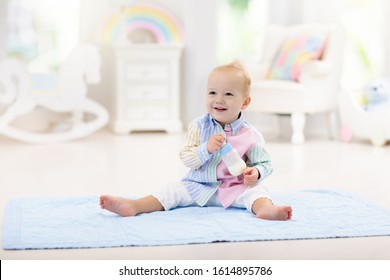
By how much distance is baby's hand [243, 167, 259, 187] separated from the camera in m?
2.70

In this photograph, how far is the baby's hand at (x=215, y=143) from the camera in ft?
8.77

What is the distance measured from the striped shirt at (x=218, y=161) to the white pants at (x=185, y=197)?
0.02m

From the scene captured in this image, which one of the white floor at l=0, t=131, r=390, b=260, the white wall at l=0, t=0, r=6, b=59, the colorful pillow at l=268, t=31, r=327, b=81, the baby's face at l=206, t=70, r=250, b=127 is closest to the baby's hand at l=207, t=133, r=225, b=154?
the baby's face at l=206, t=70, r=250, b=127

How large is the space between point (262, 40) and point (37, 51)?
1.72 meters

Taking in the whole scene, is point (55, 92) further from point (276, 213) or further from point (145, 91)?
point (276, 213)

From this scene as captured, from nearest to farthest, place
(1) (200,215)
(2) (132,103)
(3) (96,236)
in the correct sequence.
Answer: (3) (96,236)
(1) (200,215)
(2) (132,103)

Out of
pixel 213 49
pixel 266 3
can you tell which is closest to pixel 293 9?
pixel 266 3

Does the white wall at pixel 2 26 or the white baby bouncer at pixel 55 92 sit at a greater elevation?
the white wall at pixel 2 26

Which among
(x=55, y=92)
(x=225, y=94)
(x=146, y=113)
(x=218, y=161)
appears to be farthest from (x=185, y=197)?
(x=146, y=113)

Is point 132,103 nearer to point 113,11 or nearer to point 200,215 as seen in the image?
point 113,11

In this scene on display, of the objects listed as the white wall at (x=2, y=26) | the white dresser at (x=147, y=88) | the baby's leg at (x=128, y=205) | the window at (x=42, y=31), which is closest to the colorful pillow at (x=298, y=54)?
the white dresser at (x=147, y=88)

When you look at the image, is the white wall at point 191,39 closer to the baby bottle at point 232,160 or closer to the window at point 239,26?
the window at point 239,26

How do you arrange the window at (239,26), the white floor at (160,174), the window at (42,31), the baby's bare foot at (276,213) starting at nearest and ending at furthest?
the white floor at (160,174)
the baby's bare foot at (276,213)
the window at (42,31)
the window at (239,26)

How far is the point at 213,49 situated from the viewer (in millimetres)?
5742
